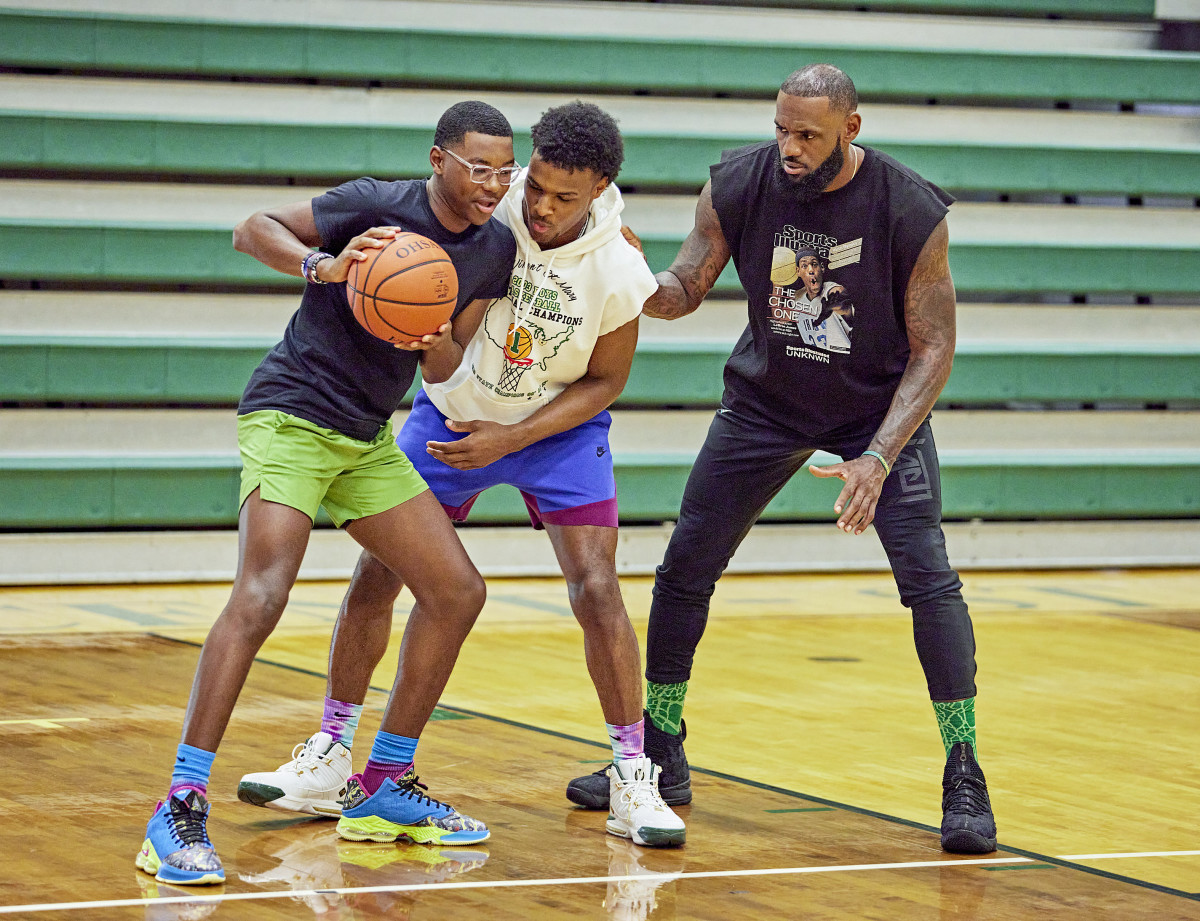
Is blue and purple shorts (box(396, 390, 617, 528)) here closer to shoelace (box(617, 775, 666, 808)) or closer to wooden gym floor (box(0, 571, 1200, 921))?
shoelace (box(617, 775, 666, 808))

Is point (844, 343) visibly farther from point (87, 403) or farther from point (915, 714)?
point (87, 403)

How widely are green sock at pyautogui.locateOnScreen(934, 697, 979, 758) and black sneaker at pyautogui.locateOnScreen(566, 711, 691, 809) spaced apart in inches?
22.9

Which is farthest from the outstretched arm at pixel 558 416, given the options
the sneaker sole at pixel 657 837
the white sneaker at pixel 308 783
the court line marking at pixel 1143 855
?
the court line marking at pixel 1143 855

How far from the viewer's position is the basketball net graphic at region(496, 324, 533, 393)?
11.3ft

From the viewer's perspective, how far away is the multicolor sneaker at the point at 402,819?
10.7 ft

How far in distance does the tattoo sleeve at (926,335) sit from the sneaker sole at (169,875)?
63.0 inches

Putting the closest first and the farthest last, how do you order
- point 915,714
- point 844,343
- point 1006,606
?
point 844,343 → point 915,714 → point 1006,606

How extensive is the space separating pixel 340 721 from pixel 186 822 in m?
0.66

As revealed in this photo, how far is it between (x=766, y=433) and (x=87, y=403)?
483 cm

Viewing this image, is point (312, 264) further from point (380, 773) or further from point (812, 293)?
point (812, 293)

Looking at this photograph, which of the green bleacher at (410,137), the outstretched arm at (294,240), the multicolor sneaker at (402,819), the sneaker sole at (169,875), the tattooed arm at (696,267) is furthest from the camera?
the green bleacher at (410,137)

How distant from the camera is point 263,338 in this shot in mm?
7902

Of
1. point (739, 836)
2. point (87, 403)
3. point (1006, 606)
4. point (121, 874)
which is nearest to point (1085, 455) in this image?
point (1006, 606)

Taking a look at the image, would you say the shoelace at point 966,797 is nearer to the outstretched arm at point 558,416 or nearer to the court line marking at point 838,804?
the court line marking at point 838,804
